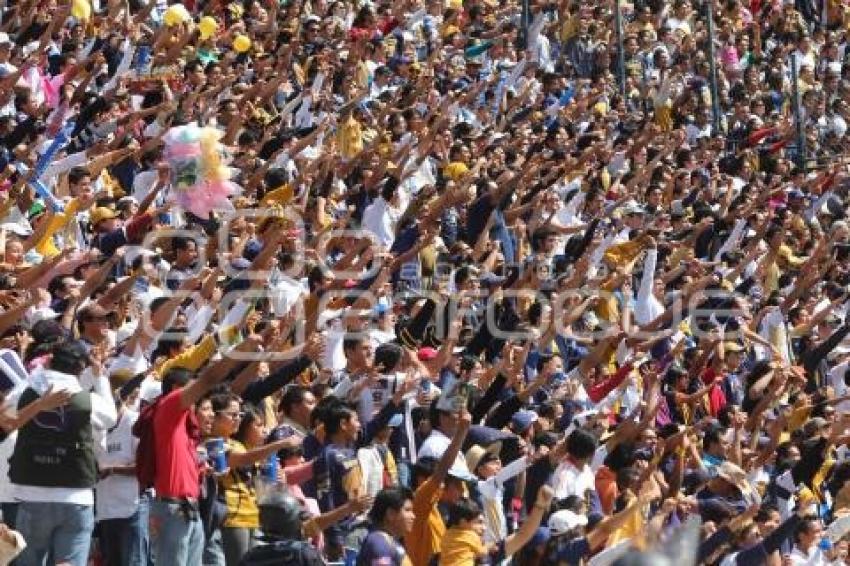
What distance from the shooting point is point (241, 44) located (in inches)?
802

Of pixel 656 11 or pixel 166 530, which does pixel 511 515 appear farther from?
pixel 656 11

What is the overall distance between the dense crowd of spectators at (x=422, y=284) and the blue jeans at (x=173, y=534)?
2 centimetres

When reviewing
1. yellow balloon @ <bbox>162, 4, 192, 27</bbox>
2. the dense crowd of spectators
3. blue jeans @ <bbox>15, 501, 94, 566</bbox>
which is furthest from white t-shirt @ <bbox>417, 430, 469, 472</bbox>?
yellow balloon @ <bbox>162, 4, 192, 27</bbox>

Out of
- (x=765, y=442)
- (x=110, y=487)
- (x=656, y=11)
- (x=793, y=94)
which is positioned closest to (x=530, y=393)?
(x=765, y=442)

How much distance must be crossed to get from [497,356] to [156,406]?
16.8 feet

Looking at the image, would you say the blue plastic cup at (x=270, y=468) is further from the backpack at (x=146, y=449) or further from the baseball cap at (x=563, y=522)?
the baseball cap at (x=563, y=522)

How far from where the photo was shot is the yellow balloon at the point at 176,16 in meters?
20.0

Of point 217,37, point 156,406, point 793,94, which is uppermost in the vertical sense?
point 156,406

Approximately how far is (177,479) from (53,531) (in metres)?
0.54

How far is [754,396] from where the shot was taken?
15.9 meters

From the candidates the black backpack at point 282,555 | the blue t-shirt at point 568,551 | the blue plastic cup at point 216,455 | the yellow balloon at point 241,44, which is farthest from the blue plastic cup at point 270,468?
the yellow balloon at point 241,44

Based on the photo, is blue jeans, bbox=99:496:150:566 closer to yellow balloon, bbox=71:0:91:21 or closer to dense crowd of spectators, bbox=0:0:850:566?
dense crowd of spectators, bbox=0:0:850:566

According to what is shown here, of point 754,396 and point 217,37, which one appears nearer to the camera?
point 754,396

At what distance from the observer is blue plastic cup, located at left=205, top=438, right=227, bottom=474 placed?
10047mm
